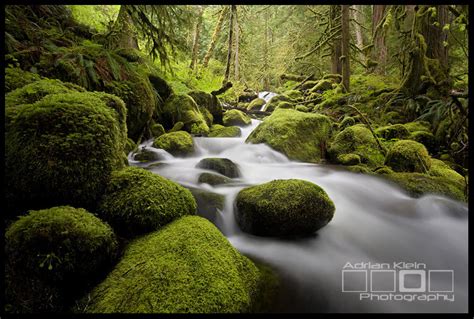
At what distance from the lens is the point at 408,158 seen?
17.6 feet

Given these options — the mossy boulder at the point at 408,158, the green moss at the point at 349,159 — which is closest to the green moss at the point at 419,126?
the mossy boulder at the point at 408,158

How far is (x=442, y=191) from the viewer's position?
14.3ft

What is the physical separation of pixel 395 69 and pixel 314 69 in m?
4.54

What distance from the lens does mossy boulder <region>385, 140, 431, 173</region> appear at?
5.26 m

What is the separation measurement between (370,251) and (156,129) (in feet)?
19.8

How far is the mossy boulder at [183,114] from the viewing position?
8.14 meters

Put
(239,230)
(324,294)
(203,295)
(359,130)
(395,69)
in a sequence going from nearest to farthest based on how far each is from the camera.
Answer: (203,295), (324,294), (239,230), (359,130), (395,69)

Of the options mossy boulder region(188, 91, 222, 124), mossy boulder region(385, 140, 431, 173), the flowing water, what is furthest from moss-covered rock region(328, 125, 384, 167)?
mossy boulder region(188, 91, 222, 124)

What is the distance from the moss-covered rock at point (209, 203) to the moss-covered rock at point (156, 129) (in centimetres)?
377

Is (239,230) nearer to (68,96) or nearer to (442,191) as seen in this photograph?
(68,96)

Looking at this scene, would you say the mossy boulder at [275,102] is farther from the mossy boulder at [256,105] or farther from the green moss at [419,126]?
the green moss at [419,126]

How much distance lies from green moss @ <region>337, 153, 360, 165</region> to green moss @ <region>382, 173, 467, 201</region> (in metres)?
1.20
